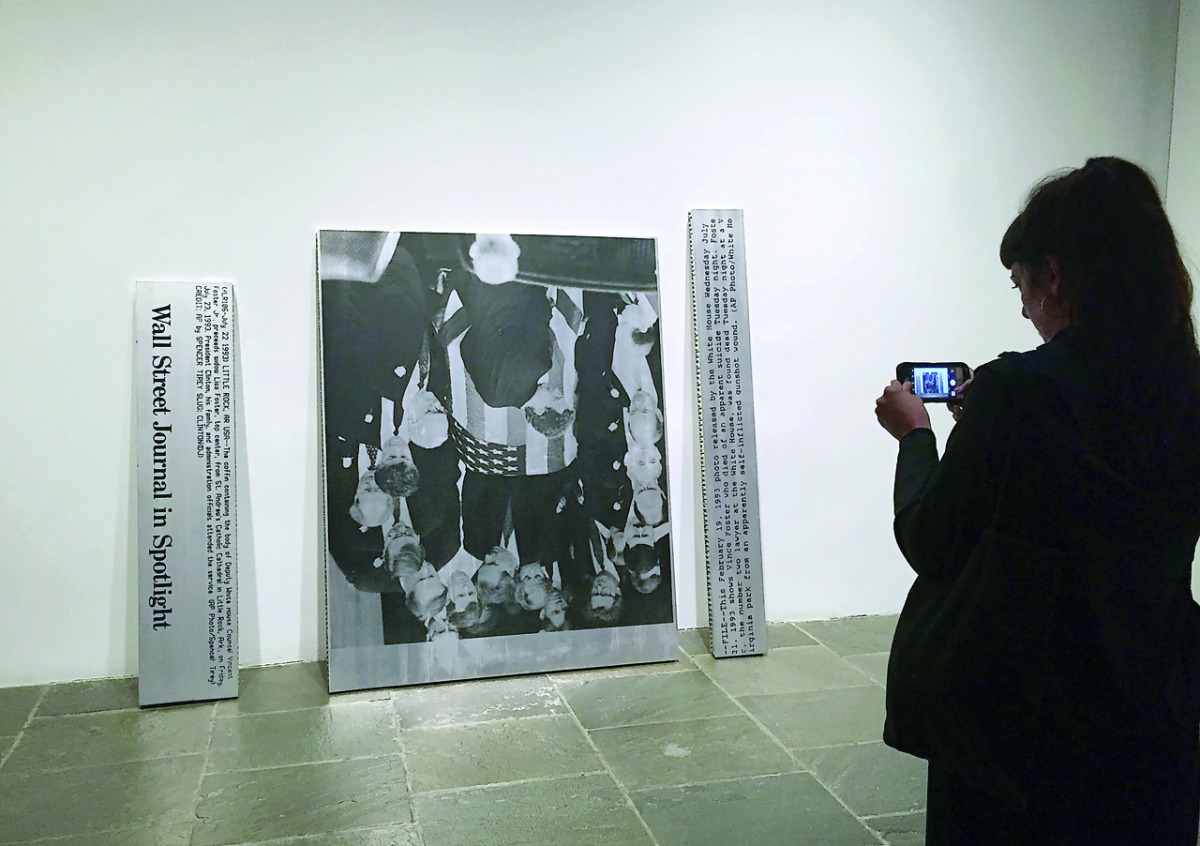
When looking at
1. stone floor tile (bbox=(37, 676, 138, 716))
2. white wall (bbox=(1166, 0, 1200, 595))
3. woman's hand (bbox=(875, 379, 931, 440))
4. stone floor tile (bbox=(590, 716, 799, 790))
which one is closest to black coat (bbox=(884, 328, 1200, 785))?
woman's hand (bbox=(875, 379, 931, 440))

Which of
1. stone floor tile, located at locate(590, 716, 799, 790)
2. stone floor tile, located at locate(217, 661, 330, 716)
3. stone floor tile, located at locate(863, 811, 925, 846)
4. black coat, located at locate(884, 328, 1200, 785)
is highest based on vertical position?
black coat, located at locate(884, 328, 1200, 785)

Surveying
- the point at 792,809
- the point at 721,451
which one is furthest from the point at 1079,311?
the point at 721,451

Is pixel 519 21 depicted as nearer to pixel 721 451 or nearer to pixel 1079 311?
pixel 721 451

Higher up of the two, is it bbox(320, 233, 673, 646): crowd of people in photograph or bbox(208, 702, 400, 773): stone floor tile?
bbox(320, 233, 673, 646): crowd of people in photograph

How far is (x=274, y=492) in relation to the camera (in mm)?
3727

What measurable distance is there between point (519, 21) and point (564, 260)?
2.95 ft

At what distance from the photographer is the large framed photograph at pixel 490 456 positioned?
3.63 meters

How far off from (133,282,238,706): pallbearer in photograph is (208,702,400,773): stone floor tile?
313 millimetres

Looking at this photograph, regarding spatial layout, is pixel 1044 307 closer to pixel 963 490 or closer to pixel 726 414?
pixel 963 490

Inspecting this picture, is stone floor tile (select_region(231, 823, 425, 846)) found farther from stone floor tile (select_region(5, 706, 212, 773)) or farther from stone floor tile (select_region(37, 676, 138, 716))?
stone floor tile (select_region(37, 676, 138, 716))

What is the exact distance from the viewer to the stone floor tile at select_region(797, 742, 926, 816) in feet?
8.96

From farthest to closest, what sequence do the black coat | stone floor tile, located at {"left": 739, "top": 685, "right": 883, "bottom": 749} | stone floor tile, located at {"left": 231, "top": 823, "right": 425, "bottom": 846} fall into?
A: stone floor tile, located at {"left": 739, "top": 685, "right": 883, "bottom": 749} < stone floor tile, located at {"left": 231, "top": 823, "right": 425, "bottom": 846} < the black coat

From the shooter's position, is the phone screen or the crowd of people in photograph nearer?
the phone screen

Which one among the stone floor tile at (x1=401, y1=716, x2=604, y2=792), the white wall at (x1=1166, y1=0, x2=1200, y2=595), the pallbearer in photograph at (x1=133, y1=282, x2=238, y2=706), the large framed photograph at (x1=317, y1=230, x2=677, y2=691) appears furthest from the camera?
the white wall at (x1=1166, y1=0, x2=1200, y2=595)
